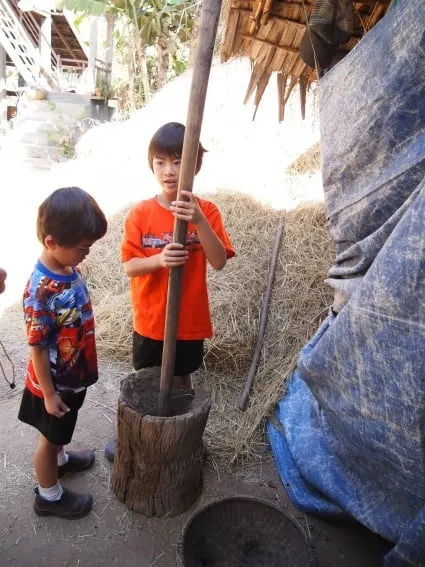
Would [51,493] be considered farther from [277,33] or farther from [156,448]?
[277,33]

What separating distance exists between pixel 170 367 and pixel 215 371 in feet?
4.45

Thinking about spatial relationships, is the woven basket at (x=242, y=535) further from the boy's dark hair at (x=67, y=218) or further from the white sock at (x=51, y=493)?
the boy's dark hair at (x=67, y=218)

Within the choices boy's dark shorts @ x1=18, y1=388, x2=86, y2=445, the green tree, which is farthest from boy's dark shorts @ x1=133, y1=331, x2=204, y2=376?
the green tree

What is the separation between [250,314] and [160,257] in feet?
5.60

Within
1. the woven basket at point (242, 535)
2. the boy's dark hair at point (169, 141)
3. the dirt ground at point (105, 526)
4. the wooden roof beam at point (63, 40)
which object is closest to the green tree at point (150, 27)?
the wooden roof beam at point (63, 40)

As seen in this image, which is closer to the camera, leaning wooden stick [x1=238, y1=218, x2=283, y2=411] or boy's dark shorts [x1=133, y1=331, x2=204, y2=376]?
boy's dark shorts [x1=133, y1=331, x2=204, y2=376]

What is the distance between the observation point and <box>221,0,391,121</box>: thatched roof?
6.24ft

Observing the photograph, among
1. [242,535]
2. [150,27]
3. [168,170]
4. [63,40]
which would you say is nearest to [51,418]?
[242,535]

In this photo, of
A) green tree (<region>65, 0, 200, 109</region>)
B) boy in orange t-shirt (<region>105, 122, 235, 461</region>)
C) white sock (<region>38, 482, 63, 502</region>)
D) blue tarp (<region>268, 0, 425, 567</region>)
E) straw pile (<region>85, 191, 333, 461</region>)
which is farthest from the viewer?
green tree (<region>65, 0, 200, 109</region>)

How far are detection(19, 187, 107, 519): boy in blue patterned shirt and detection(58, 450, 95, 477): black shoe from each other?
0.30 meters

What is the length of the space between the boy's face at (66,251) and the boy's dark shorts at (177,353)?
0.64 metres

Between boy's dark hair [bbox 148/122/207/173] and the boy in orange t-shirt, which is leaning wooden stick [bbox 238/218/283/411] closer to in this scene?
the boy in orange t-shirt

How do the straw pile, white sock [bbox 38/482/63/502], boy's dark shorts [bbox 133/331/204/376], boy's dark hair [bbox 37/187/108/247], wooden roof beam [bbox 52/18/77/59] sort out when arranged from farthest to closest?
wooden roof beam [bbox 52/18/77/59]
the straw pile
boy's dark shorts [bbox 133/331/204/376]
white sock [bbox 38/482/63/502]
boy's dark hair [bbox 37/187/108/247]

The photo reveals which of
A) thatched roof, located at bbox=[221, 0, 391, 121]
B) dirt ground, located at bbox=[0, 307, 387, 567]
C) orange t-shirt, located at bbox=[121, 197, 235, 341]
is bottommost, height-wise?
dirt ground, located at bbox=[0, 307, 387, 567]
